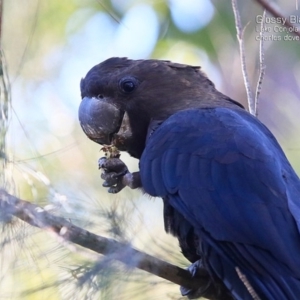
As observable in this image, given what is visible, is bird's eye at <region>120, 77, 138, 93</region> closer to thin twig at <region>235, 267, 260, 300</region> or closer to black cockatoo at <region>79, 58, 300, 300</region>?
black cockatoo at <region>79, 58, 300, 300</region>

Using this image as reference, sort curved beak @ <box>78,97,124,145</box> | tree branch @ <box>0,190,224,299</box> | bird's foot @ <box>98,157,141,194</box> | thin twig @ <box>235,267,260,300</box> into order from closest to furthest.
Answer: tree branch @ <box>0,190,224,299</box> → thin twig @ <box>235,267,260,300</box> → bird's foot @ <box>98,157,141,194</box> → curved beak @ <box>78,97,124,145</box>

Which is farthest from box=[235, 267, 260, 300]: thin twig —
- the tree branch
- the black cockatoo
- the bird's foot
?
the bird's foot

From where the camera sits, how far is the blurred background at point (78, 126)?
6.04 ft

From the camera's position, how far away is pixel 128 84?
2738 millimetres

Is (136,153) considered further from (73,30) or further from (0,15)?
(73,30)

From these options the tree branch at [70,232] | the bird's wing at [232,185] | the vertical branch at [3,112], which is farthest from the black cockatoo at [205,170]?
the vertical branch at [3,112]

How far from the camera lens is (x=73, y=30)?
16.3ft

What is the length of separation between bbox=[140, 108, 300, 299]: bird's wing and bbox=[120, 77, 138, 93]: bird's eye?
310mm

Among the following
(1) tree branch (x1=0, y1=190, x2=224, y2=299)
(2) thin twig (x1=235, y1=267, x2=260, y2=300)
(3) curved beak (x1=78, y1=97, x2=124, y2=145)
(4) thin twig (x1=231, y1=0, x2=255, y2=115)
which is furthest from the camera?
(3) curved beak (x1=78, y1=97, x2=124, y2=145)

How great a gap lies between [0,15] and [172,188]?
0.87m

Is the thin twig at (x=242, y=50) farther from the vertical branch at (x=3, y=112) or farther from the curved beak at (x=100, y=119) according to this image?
the vertical branch at (x=3, y=112)

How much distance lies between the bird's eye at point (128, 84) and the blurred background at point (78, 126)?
227 mm

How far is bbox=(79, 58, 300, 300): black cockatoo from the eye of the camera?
2.02 m

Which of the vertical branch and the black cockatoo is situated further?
the black cockatoo
